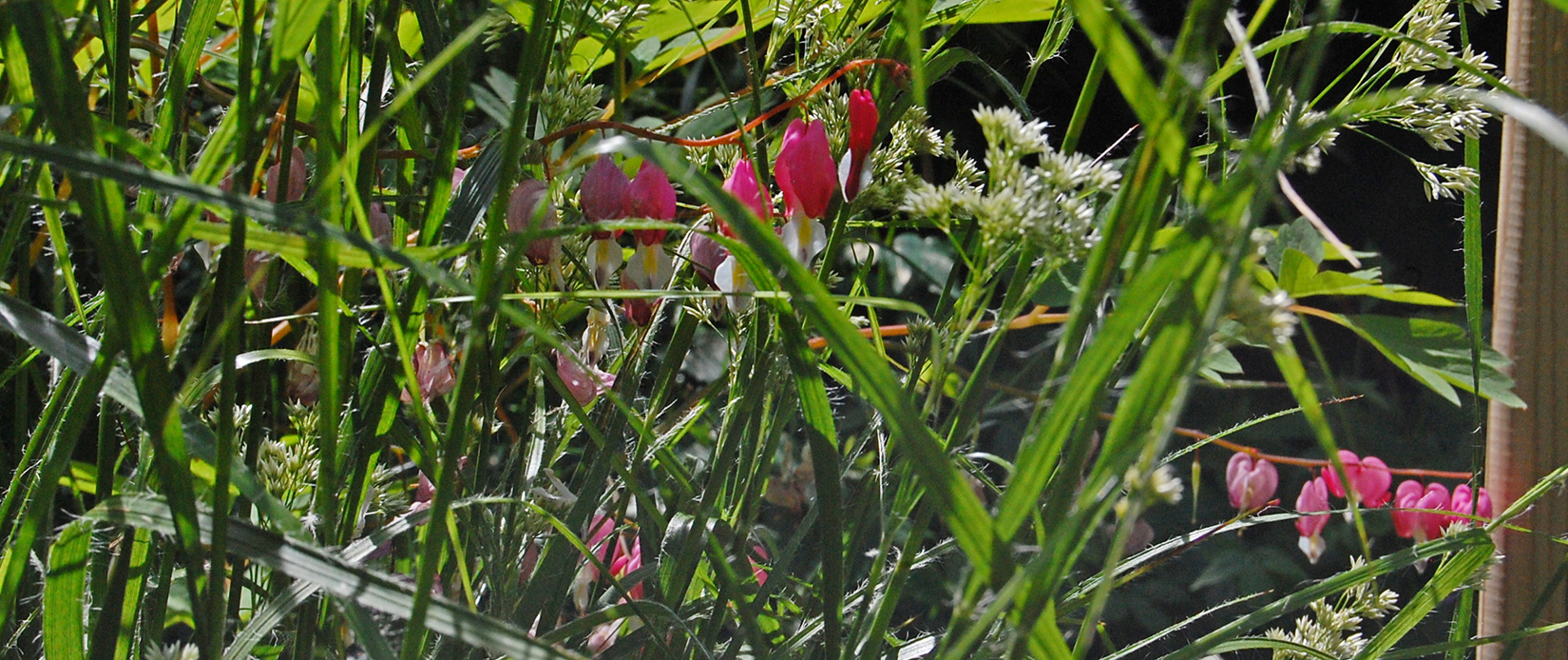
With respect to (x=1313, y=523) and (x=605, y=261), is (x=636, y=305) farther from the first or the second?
(x=1313, y=523)

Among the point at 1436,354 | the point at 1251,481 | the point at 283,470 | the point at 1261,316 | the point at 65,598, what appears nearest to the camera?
the point at 1261,316

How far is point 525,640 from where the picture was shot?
0.24 metres

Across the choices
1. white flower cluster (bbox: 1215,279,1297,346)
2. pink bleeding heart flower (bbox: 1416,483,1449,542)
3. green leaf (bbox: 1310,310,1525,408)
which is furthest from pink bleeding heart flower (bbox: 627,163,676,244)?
pink bleeding heart flower (bbox: 1416,483,1449,542)

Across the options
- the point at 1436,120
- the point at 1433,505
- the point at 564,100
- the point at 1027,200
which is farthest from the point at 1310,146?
the point at 1433,505

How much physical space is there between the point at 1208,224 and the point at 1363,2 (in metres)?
1.49

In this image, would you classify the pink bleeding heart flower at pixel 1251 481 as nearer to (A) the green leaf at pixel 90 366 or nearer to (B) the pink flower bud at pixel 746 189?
(B) the pink flower bud at pixel 746 189

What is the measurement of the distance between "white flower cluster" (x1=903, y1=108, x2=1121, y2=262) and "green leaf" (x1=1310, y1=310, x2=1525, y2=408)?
0.33 m

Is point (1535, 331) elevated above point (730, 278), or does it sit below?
below

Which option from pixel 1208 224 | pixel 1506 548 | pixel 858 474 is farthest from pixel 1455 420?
pixel 1208 224

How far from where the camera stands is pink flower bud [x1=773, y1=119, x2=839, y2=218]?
0.36 metres

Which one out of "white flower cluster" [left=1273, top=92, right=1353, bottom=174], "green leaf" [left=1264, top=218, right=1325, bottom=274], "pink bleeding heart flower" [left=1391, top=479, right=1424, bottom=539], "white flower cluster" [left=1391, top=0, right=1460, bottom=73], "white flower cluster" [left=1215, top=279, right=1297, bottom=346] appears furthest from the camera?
"pink bleeding heart flower" [left=1391, top=479, right=1424, bottom=539]

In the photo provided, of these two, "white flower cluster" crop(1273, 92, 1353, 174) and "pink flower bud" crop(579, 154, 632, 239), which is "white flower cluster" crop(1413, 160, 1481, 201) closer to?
"white flower cluster" crop(1273, 92, 1353, 174)

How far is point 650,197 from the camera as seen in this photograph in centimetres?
38

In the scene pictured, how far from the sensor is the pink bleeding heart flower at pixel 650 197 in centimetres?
38
